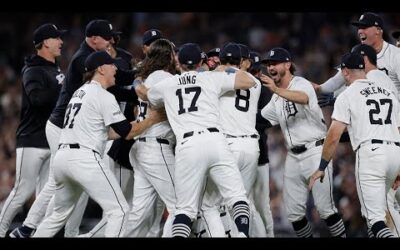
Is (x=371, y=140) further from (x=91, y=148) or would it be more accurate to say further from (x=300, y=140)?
(x=91, y=148)

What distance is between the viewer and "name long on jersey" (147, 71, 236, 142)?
782cm

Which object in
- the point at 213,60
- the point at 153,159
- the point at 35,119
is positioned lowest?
the point at 153,159

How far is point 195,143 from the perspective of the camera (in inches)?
304

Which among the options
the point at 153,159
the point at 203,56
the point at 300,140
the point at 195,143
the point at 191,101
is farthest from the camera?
the point at 300,140

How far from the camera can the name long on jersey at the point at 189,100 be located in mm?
7824

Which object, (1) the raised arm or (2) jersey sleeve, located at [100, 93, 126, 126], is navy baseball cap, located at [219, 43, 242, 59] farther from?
(2) jersey sleeve, located at [100, 93, 126, 126]

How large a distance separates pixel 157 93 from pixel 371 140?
1908 millimetres

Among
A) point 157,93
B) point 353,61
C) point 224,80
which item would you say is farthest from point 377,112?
point 157,93

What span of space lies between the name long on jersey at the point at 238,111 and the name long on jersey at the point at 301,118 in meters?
0.45

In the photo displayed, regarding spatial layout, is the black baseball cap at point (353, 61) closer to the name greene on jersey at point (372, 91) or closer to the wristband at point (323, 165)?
the name greene on jersey at point (372, 91)

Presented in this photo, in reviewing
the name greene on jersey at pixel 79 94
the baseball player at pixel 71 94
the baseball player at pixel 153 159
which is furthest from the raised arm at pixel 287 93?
the name greene on jersey at pixel 79 94

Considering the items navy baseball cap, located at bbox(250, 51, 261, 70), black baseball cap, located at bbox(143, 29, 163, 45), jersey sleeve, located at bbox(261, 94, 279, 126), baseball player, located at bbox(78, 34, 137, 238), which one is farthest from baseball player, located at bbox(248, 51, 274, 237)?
baseball player, located at bbox(78, 34, 137, 238)

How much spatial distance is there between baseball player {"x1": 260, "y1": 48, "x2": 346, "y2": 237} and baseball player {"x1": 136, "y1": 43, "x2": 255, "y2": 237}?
3.41ft

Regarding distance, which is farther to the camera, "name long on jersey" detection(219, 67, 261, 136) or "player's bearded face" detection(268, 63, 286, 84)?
"player's bearded face" detection(268, 63, 286, 84)
